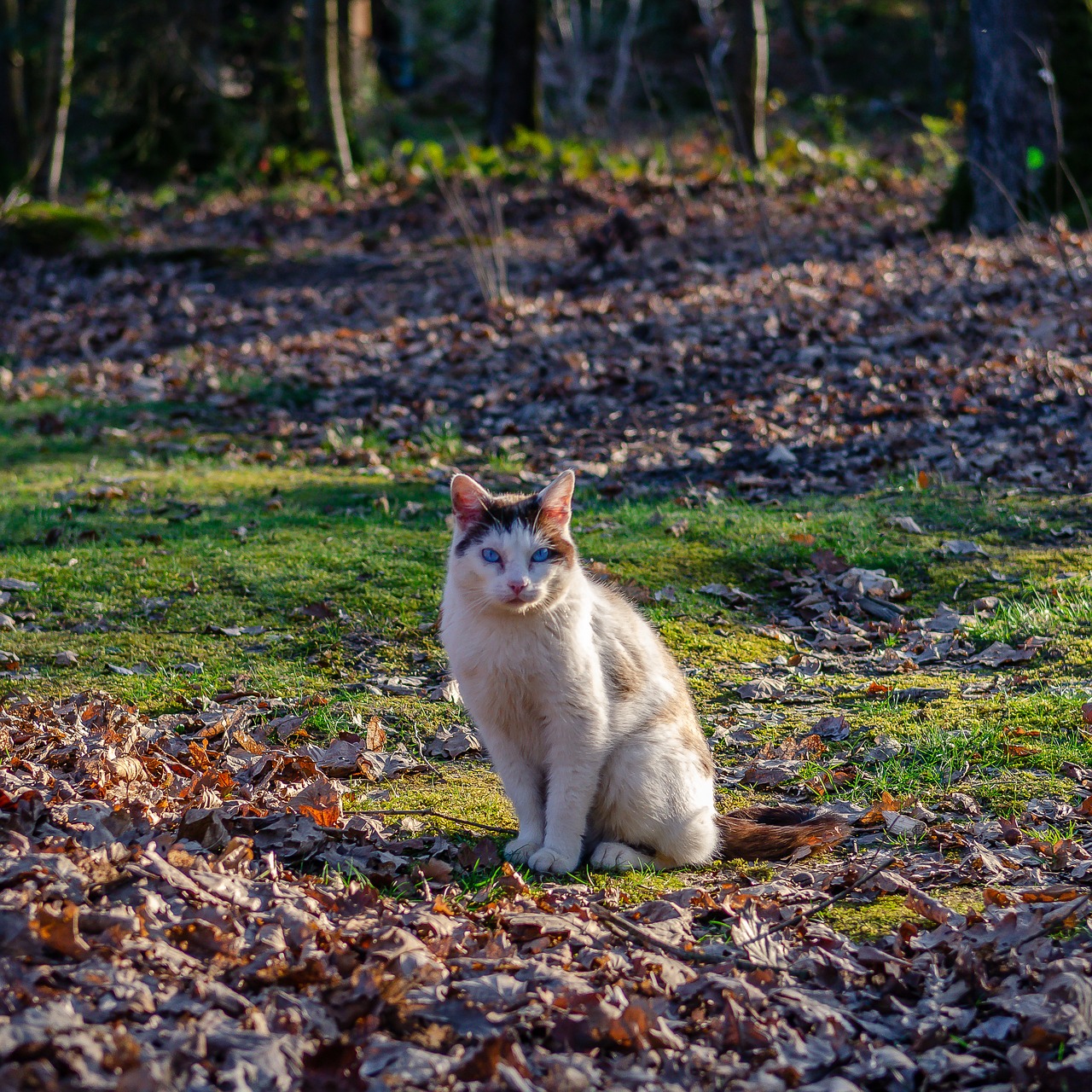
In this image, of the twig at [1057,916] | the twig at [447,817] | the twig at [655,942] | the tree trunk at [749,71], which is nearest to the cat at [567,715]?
the twig at [447,817]

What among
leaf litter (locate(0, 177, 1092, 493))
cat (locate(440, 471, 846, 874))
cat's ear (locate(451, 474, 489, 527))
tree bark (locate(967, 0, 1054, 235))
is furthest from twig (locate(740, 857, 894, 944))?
tree bark (locate(967, 0, 1054, 235))

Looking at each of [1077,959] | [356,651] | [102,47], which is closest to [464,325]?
[356,651]

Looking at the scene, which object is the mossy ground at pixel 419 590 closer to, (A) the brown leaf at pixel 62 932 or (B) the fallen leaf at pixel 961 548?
(B) the fallen leaf at pixel 961 548

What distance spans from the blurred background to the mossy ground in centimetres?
519

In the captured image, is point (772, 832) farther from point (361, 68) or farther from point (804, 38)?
point (804, 38)

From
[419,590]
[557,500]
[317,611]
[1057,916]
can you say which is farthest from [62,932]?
[419,590]

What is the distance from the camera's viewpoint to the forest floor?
9.74 ft

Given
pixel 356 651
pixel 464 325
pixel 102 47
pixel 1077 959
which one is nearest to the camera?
pixel 1077 959

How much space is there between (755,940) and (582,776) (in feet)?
2.97

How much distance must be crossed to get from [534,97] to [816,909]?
20735 millimetres

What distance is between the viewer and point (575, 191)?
1830 cm

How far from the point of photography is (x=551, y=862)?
162 inches

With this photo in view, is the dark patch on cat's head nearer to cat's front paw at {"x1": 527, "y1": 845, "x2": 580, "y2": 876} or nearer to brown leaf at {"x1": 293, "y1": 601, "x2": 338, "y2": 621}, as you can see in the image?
cat's front paw at {"x1": 527, "y1": 845, "x2": 580, "y2": 876}

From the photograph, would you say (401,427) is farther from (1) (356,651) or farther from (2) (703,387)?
(1) (356,651)
